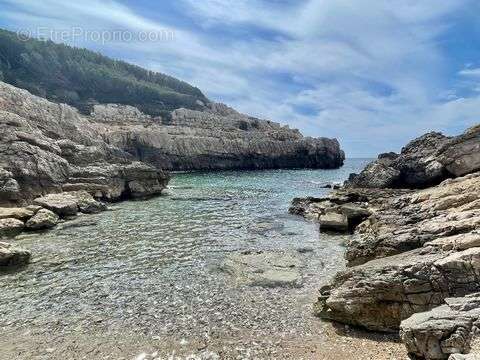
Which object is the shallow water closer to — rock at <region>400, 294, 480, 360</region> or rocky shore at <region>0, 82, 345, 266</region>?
rocky shore at <region>0, 82, 345, 266</region>

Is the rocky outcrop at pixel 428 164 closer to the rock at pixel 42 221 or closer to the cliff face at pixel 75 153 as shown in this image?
the cliff face at pixel 75 153

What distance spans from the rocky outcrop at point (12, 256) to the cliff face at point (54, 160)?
49.0 feet

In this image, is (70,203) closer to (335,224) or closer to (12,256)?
(12,256)

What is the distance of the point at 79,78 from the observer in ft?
540

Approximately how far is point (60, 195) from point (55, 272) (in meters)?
20.6

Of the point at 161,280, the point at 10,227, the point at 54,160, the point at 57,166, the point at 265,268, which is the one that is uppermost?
the point at 54,160

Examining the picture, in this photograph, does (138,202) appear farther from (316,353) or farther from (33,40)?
(33,40)

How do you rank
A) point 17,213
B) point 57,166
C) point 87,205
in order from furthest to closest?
point 57,166, point 87,205, point 17,213

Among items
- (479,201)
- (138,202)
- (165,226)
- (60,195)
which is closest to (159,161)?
(138,202)

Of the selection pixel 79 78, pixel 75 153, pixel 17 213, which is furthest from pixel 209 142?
pixel 79 78

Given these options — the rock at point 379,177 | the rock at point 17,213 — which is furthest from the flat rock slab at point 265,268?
the rock at point 379,177

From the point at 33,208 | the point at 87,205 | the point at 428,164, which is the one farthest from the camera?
the point at 428,164

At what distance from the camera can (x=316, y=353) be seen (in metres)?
10.6

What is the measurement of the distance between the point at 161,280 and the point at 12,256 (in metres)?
8.63
